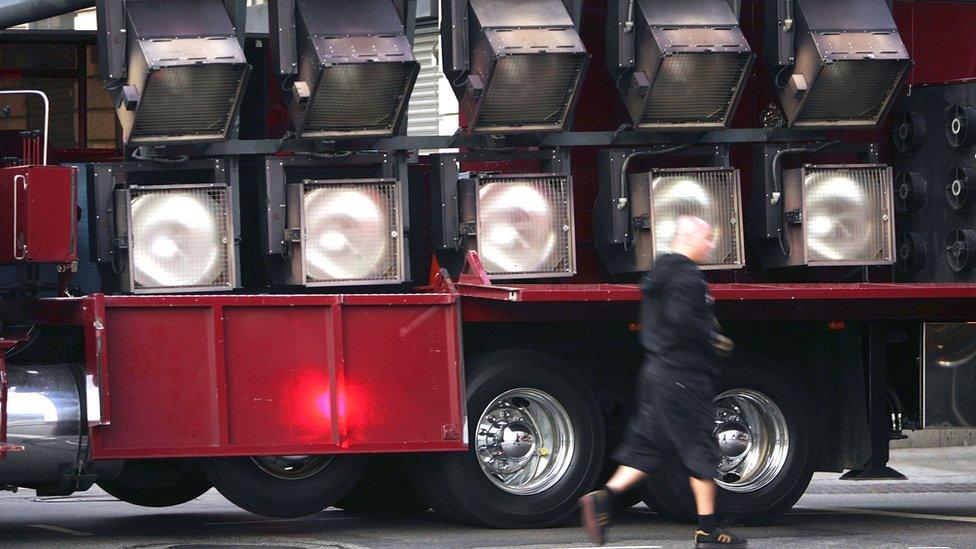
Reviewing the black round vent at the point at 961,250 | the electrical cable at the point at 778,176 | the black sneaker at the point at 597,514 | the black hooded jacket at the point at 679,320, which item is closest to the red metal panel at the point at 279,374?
the black sneaker at the point at 597,514

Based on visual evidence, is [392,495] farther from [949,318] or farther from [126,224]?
[949,318]

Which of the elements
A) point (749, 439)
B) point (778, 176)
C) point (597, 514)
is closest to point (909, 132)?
point (778, 176)

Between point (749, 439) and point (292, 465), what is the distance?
2926 millimetres

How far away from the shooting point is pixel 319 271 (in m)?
10.4

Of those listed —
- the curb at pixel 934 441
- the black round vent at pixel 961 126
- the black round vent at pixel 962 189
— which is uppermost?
the black round vent at pixel 961 126

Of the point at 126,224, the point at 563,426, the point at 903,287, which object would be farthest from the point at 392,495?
the point at 903,287

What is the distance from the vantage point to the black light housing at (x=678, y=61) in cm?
1085

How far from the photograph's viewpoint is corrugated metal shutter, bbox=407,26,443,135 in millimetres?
10930

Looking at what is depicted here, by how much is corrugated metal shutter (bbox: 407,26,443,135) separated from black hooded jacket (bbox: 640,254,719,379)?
9.18 ft

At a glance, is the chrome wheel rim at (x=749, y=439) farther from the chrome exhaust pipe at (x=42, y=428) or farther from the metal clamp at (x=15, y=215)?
the metal clamp at (x=15, y=215)

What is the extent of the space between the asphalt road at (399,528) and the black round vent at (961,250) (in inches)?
65.2

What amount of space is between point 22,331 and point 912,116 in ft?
19.2

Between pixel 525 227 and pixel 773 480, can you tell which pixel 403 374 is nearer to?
pixel 525 227

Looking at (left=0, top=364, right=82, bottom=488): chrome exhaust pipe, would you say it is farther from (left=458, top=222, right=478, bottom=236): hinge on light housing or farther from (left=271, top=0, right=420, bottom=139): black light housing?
(left=458, top=222, right=478, bottom=236): hinge on light housing
